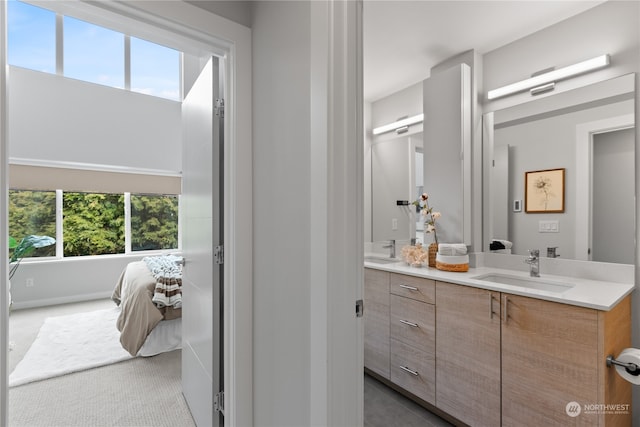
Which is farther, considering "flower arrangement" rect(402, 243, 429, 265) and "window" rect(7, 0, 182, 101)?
"window" rect(7, 0, 182, 101)

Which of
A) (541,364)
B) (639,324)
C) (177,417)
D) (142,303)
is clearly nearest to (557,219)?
(639,324)

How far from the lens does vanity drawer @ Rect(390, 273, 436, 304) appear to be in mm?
2033

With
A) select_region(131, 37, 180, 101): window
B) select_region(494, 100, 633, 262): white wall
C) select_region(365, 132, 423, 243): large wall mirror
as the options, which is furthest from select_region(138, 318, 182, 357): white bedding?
select_region(131, 37, 180, 101): window

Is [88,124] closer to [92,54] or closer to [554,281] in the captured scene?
[92,54]

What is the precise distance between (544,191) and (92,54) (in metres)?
5.95

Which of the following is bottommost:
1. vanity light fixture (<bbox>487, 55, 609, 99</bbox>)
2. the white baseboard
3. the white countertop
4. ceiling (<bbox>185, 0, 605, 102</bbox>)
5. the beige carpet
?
the beige carpet

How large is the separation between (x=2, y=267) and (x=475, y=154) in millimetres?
Answer: 2686

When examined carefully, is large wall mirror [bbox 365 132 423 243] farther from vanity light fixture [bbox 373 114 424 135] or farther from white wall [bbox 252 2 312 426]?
white wall [bbox 252 2 312 426]

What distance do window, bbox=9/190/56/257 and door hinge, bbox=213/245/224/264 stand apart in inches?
181

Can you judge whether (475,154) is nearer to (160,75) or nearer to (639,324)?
(639,324)

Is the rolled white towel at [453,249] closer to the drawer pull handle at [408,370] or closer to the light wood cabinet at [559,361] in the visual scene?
the light wood cabinet at [559,361]

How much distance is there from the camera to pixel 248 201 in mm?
1518

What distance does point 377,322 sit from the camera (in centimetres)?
239

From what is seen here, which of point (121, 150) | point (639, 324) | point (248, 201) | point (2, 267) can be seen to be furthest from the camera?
point (121, 150)
